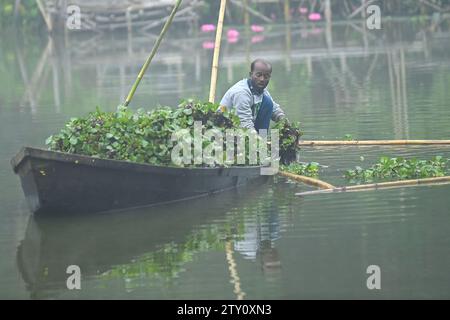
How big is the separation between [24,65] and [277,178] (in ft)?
57.8

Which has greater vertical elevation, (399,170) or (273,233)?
(399,170)

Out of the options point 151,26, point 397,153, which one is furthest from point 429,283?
point 151,26

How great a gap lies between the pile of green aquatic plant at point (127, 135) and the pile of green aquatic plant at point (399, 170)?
1617mm

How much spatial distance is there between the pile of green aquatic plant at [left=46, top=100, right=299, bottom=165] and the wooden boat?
221 millimetres

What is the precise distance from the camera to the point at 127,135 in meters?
10.5

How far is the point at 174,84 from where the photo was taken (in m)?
21.9

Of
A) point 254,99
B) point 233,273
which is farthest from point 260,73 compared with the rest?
point 233,273

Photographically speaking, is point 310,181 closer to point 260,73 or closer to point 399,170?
point 399,170

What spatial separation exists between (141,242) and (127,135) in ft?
4.28

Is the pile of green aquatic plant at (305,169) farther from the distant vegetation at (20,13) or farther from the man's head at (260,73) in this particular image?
the distant vegetation at (20,13)

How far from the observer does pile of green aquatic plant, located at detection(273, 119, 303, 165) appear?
11930mm

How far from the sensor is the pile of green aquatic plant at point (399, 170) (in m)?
11.3

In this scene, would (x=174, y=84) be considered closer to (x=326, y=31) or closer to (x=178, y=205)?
(x=178, y=205)

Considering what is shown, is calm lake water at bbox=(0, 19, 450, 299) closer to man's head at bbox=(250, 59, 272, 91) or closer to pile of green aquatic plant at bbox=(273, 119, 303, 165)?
pile of green aquatic plant at bbox=(273, 119, 303, 165)
